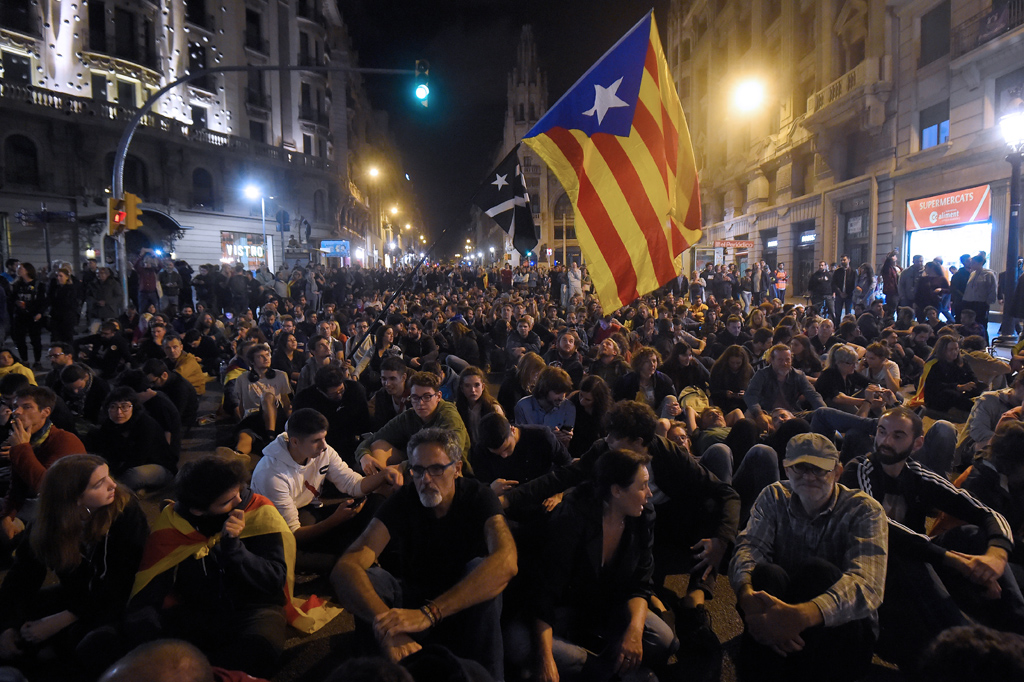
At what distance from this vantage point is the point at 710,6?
39094mm

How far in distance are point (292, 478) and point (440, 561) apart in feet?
5.70

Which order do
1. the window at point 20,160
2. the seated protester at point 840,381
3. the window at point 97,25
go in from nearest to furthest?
the seated protester at point 840,381 < the window at point 20,160 < the window at point 97,25

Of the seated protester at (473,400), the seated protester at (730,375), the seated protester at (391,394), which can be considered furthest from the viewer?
the seated protester at (730,375)

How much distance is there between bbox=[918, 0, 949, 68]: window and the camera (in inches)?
777

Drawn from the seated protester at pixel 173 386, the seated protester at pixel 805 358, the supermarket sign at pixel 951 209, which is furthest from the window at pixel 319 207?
the seated protester at pixel 805 358

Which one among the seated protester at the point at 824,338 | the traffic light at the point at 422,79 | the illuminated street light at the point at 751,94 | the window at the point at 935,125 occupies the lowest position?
the seated protester at the point at 824,338

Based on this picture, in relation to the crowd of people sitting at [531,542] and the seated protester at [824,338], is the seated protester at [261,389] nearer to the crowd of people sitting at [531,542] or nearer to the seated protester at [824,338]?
the crowd of people sitting at [531,542]

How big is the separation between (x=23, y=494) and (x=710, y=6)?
44.2 metres

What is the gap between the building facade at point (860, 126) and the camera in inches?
699

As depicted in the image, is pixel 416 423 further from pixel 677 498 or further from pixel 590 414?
pixel 677 498

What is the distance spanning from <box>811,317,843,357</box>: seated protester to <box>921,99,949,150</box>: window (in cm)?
1482

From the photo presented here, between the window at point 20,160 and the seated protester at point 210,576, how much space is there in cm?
3393

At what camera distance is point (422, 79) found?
41.1 feet

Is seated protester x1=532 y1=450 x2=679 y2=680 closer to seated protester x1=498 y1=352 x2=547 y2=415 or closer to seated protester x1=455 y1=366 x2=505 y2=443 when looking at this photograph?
seated protester x1=455 y1=366 x2=505 y2=443
